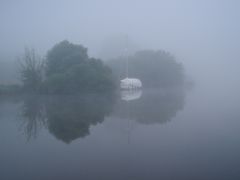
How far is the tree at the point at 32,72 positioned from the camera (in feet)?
115

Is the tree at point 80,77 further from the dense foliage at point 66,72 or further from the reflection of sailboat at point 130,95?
the reflection of sailboat at point 130,95

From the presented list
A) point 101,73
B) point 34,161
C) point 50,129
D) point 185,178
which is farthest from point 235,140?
point 101,73

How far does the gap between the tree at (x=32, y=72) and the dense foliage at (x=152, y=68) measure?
14.9 meters

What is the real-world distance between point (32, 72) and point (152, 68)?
2347 cm

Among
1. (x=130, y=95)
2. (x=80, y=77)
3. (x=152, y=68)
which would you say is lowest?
(x=130, y=95)

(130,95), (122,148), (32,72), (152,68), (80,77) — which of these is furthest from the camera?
(152,68)

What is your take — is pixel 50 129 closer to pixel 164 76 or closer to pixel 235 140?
pixel 235 140

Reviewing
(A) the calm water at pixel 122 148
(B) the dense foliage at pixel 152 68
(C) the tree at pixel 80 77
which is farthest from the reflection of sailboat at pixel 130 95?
(B) the dense foliage at pixel 152 68

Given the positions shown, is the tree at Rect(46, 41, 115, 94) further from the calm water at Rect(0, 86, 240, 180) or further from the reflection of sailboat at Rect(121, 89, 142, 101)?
the calm water at Rect(0, 86, 240, 180)

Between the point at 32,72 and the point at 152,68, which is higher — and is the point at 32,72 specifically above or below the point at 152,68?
below

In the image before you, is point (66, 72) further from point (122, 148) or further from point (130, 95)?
point (122, 148)

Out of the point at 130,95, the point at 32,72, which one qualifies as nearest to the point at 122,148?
the point at 130,95

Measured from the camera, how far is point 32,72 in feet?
117

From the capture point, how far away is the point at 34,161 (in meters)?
6.47
